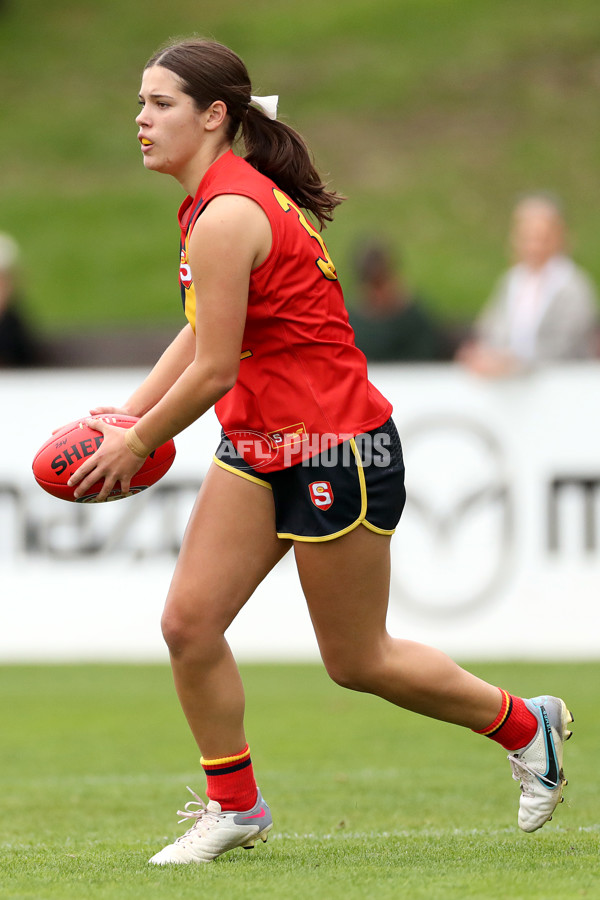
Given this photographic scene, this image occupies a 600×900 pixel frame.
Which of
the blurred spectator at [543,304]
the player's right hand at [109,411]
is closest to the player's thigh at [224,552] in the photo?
the player's right hand at [109,411]

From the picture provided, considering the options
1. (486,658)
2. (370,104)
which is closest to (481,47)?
(370,104)

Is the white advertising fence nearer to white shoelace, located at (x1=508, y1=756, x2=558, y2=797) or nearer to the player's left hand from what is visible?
white shoelace, located at (x1=508, y1=756, x2=558, y2=797)

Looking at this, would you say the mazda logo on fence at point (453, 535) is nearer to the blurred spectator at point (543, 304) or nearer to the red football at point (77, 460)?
the blurred spectator at point (543, 304)

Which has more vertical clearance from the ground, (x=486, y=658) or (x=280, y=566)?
(x=280, y=566)

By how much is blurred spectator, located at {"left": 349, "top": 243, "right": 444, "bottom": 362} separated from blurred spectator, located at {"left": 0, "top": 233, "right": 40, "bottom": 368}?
2605mm

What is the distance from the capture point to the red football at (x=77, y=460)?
425 centimetres

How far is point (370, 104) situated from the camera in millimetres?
25672

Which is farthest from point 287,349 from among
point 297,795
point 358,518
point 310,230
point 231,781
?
point 297,795

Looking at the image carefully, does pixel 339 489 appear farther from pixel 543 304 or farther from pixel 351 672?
pixel 543 304

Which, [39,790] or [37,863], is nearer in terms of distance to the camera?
[37,863]

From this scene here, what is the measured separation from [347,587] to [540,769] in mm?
898

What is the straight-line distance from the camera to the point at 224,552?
423 centimetres

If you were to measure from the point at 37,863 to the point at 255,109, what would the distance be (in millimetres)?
2321

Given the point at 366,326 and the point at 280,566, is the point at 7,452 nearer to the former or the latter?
the point at 280,566
